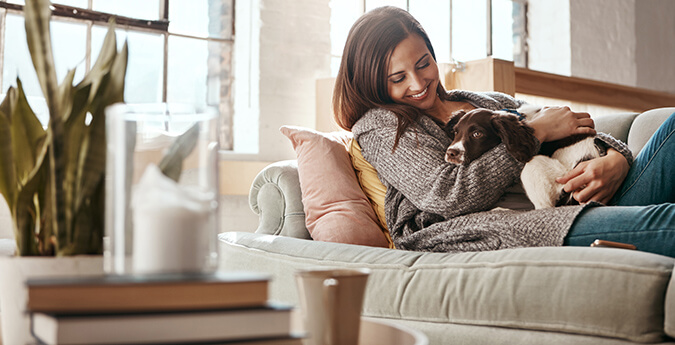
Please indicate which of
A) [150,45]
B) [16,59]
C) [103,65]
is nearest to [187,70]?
[150,45]

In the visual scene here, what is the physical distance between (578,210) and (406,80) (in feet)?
2.08

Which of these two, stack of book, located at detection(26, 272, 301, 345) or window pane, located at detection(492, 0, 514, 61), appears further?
window pane, located at detection(492, 0, 514, 61)

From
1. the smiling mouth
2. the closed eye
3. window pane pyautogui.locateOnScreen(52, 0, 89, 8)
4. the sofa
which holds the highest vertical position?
window pane pyautogui.locateOnScreen(52, 0, 89, 8)

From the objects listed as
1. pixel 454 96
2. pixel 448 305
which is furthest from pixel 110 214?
pixel 454 96

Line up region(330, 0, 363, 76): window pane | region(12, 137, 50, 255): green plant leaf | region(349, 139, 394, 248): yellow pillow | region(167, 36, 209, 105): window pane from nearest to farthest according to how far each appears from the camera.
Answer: region(12, 137, 50, 255): green plant leaf < region(349, 139, 394, 248): yellow pillow < region(167, 36, 209, 105): window pane < region(330, 0, 363, 76): window pane

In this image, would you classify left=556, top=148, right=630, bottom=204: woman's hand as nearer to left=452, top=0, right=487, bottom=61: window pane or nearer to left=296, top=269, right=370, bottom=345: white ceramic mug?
left=296, top=269, right=370, bottom=345: white ceramic mug

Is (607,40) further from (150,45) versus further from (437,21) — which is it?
(150,45)

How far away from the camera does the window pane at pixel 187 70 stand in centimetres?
352

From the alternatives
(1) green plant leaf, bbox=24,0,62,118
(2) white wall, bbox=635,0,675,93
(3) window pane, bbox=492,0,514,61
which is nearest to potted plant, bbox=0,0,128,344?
(1) green plant leaf, bbox=24,0,62,118

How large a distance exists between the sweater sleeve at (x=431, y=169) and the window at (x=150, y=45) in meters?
1.72

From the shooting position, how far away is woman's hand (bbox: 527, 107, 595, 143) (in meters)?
1.52

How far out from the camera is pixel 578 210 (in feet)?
4.35

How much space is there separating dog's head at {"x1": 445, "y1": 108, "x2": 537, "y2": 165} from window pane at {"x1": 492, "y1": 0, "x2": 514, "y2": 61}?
369cm

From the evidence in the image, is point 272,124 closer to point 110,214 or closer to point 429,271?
point 429,271
